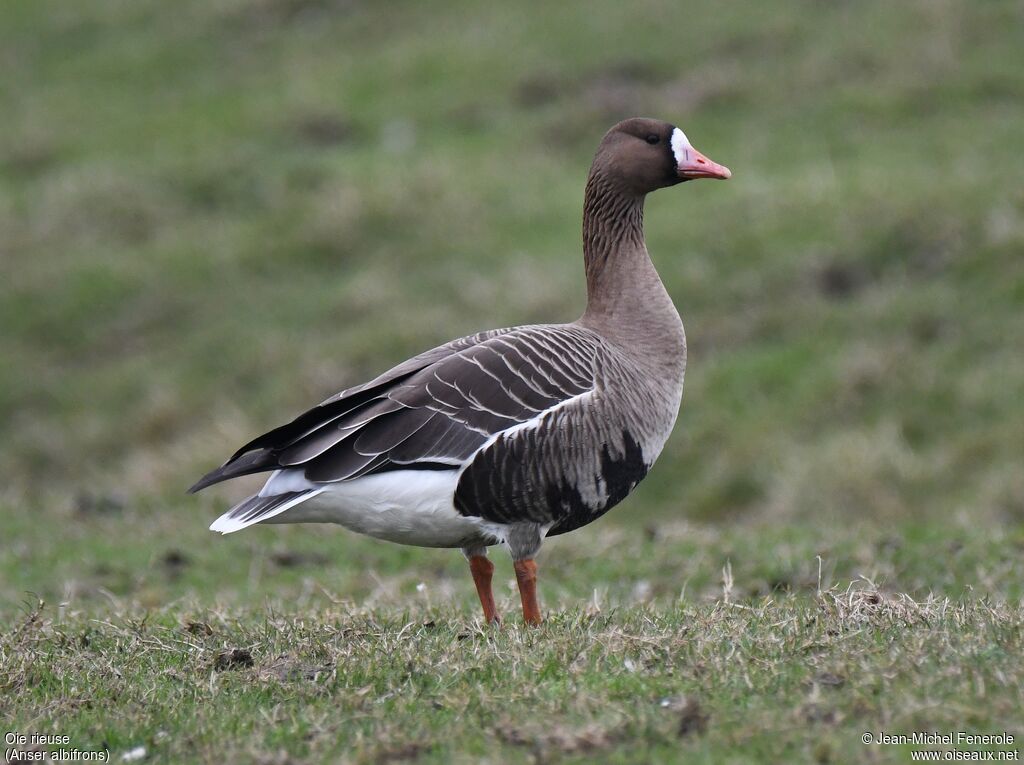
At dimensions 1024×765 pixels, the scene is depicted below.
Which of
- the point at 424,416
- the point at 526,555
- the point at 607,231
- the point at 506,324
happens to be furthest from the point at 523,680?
the point at 506,324

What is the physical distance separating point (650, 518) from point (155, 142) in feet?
34.3

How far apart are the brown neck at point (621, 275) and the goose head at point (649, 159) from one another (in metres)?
0.06

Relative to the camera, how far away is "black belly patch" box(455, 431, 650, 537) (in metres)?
5.91

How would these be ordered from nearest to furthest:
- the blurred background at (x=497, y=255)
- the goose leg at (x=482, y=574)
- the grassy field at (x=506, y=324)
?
the grassy field at (x=506, y=324)
the goose leg at (x=482, y=574)
the blurred background at (x=497, y=255)

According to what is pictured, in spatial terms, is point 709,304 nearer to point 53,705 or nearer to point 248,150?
point 248,150

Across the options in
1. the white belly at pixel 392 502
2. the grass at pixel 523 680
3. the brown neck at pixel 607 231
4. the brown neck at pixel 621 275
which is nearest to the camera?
the grass at pixel 523 680

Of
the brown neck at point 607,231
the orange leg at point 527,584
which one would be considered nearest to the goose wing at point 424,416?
the orange leg at point 527,584

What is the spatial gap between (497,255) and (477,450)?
9592mm

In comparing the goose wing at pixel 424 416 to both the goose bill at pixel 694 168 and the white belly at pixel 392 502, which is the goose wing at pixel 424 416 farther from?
the goose bill at pixel 694 168

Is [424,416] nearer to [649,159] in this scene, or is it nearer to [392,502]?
[392,502]

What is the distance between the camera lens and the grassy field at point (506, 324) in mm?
4785

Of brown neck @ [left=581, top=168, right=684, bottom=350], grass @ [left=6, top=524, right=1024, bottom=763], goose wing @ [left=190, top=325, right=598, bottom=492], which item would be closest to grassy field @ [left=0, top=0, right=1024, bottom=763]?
grass @ [left=6, top=524, right=1024, bottom=763]

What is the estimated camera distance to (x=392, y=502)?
590 cm

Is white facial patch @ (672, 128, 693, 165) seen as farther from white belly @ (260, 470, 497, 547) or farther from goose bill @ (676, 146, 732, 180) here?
white belly @ (260, 470, 497, 547)
